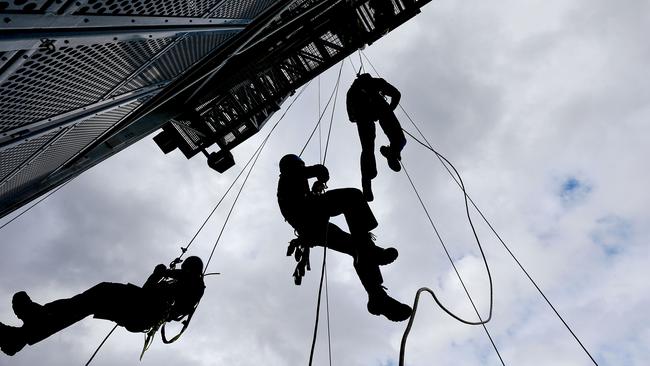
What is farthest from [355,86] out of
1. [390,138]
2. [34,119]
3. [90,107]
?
[34,119]

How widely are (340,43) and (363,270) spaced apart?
6.19 meters

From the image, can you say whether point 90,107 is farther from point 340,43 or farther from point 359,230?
point 340,43

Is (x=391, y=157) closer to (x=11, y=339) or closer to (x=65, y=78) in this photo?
(x=65, y=78)

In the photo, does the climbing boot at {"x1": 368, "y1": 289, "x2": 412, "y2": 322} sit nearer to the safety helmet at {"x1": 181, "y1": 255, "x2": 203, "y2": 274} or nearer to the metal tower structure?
the safety helmet at {"x1": 181, "y1": 255, "x2": 203, "y2": 274}

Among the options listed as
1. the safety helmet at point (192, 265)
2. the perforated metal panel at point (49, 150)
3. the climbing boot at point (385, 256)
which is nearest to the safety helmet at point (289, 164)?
the climbing boot at point (385, 256)

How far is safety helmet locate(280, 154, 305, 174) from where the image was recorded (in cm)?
461

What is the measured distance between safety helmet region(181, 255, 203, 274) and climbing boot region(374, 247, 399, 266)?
2.43m

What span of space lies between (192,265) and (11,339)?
1.85 metres

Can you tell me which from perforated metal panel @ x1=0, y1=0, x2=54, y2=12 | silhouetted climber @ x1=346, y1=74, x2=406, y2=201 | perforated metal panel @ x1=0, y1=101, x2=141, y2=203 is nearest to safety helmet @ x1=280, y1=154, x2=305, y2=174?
silhouetted climber @ x1=346, y1=74, x2=406, y2=201

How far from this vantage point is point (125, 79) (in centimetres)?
442

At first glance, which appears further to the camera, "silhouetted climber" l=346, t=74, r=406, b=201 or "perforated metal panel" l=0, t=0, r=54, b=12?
"silhouetted climber" l=346, t=74, r=406, b=201

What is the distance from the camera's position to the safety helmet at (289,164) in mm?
4613

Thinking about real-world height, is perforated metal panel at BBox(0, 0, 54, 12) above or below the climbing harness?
above

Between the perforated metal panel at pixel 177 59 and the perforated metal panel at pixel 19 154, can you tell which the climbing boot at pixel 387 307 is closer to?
the perforated metal panel at pixel 177 59
